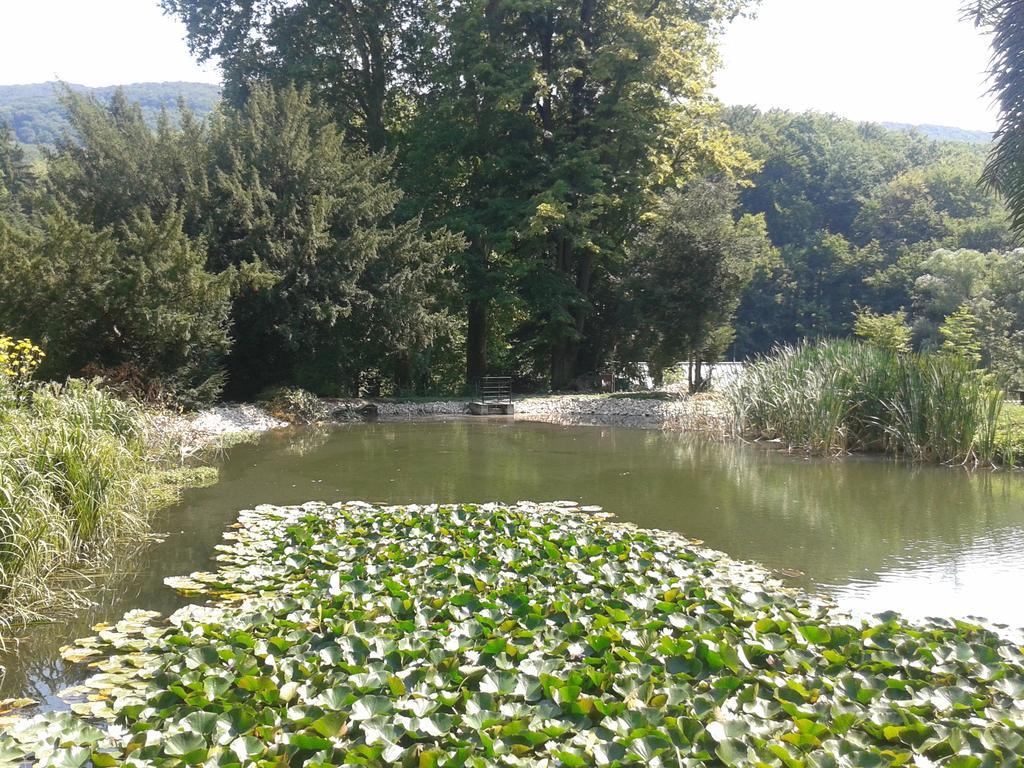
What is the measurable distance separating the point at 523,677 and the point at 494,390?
17.9 m

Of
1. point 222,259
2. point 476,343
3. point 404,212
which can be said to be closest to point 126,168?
point 222,259

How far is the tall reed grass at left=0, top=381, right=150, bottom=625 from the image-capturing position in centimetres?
466

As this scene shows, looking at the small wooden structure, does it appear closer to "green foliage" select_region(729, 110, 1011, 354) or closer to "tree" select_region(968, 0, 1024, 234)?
"tree" select_region(968, 0, 1024, 234)

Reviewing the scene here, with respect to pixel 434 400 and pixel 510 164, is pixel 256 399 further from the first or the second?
pixel 510 164

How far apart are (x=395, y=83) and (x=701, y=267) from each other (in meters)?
11.8

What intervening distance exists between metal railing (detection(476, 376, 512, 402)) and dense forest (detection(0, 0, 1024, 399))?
1.56m

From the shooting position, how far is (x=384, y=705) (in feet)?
A: 10.1

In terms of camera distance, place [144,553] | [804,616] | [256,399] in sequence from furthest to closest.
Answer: [256,399], [144,553], [804,616]

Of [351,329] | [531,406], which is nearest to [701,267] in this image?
[531,406]

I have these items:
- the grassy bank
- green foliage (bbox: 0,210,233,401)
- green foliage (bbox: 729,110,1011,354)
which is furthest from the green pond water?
green foliage (bbox: 729,110,1011,354)

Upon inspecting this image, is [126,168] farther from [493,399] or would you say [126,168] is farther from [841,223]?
[841,223]

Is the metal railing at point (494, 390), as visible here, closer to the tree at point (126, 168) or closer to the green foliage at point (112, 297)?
the green foliage at point (112, 297)

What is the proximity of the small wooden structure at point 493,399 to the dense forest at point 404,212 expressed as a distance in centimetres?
169

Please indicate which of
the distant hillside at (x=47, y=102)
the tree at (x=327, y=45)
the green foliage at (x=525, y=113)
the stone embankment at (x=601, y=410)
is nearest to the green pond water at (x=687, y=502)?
the stone embankment at (x=601, y=410)
